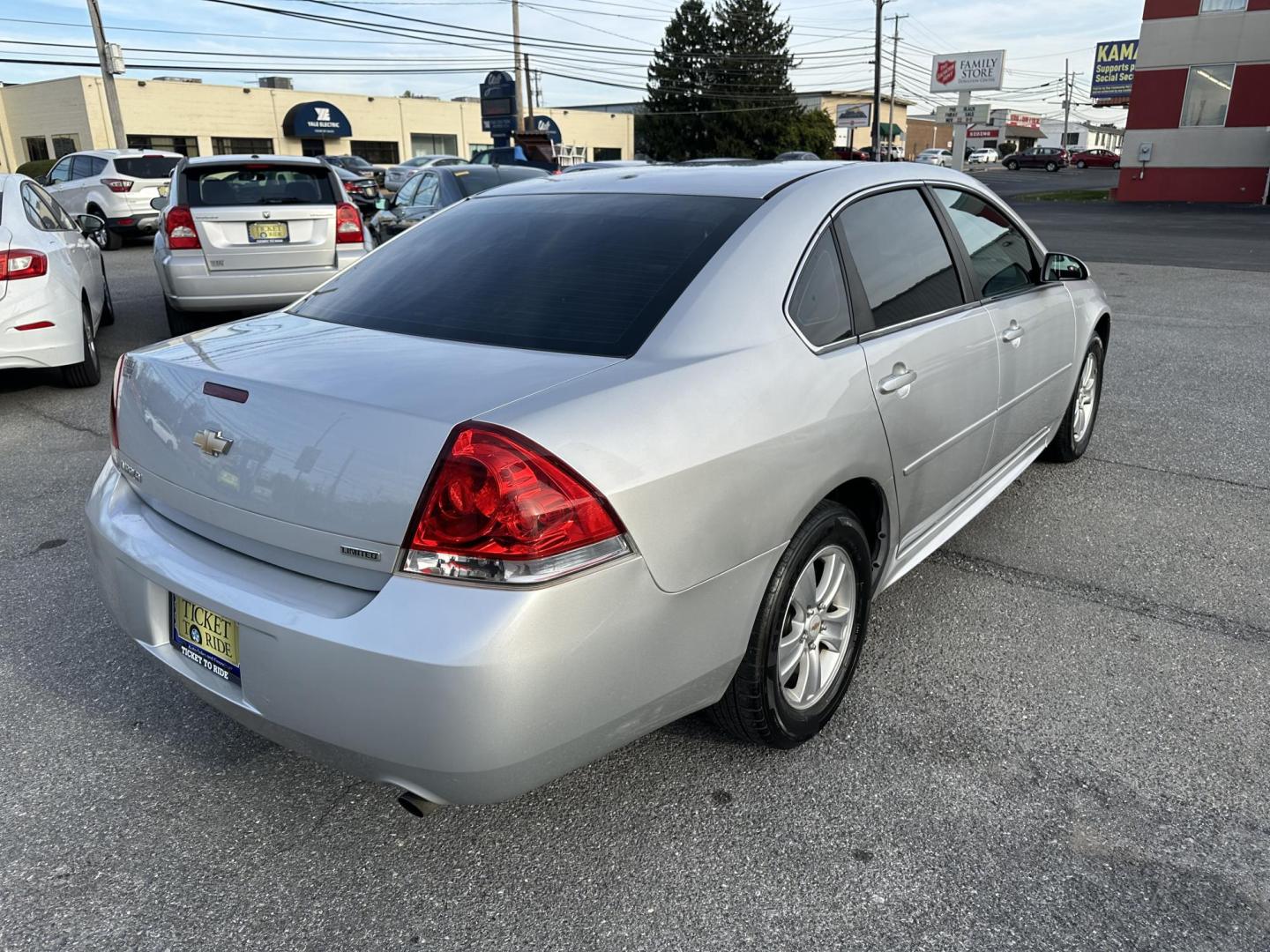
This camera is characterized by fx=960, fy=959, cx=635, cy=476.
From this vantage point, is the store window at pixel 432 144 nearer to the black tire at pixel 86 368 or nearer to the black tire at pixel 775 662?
the black tire at pixel 86 368

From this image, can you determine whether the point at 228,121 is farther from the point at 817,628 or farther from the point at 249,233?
the point at 817,628

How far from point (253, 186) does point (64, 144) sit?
42.6 metres

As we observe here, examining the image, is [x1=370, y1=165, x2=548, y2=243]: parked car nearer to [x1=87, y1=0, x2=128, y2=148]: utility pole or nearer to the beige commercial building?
[x1=87, y1=0, x2=128, y2=148]: utility pole

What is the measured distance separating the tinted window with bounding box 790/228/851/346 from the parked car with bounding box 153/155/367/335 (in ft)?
21.4

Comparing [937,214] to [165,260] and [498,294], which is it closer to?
[498,294]

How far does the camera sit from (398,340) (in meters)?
2.56

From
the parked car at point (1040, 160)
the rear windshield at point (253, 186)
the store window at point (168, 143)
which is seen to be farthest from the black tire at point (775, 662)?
the parked car at point (1040, 160)

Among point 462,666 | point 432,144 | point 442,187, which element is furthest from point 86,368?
point 432,144

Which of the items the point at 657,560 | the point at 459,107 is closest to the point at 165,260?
the point at 657,560

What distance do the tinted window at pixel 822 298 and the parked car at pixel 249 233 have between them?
21.4 feet

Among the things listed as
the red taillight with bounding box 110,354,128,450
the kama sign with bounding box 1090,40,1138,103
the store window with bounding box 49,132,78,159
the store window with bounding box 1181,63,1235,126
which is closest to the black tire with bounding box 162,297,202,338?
the red taillight with bounding box 110,354,128,450

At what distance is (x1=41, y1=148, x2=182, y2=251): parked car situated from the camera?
1659 cm

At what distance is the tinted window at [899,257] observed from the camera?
2973 millimetres

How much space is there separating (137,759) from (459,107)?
185 ft
